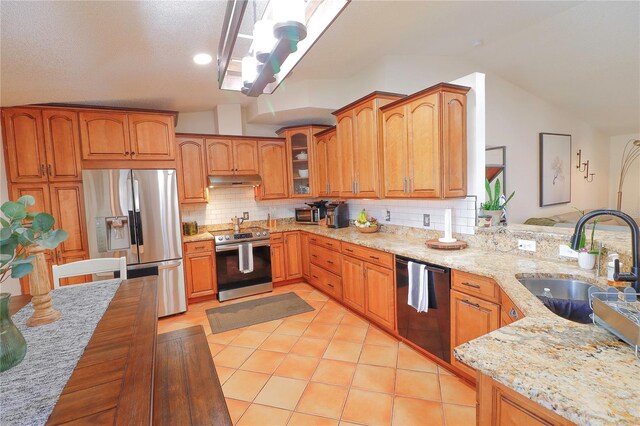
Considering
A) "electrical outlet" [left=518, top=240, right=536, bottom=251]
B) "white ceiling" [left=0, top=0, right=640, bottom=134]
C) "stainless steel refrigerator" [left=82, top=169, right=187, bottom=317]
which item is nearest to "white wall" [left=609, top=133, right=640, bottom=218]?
"white ceiling" [left=0, top=0, right=640, bottom=134]

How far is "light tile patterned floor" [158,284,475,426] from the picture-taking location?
185cm

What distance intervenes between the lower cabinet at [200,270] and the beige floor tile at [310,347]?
1607mm

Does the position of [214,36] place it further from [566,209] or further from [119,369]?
[566,209]

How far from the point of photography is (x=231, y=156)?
13.6ft

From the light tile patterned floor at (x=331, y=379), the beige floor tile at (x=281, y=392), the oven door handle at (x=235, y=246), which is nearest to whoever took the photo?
the light tile patterned floor at (x=331, y=379)

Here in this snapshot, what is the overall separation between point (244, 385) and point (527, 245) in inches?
90.9

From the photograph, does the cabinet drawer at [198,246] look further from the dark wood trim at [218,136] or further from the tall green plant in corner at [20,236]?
the tall green plant in corner at [20,236]

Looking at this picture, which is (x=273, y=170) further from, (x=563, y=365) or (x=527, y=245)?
(x=563, y=365)

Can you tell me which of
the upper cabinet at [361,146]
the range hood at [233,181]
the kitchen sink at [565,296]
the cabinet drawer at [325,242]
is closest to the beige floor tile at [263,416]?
the kitchen sink at [565,296]

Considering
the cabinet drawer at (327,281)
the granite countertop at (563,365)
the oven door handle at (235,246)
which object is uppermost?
the granite countertop at (563,365)

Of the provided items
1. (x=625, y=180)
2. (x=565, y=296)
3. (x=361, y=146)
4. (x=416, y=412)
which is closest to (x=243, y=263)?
(x=361, y=146)

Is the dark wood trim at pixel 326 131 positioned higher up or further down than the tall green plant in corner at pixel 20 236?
higher up

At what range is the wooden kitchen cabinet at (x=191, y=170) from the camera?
12.6 ft

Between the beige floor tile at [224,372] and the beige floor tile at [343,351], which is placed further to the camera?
the beige floor tile at [343,351]
